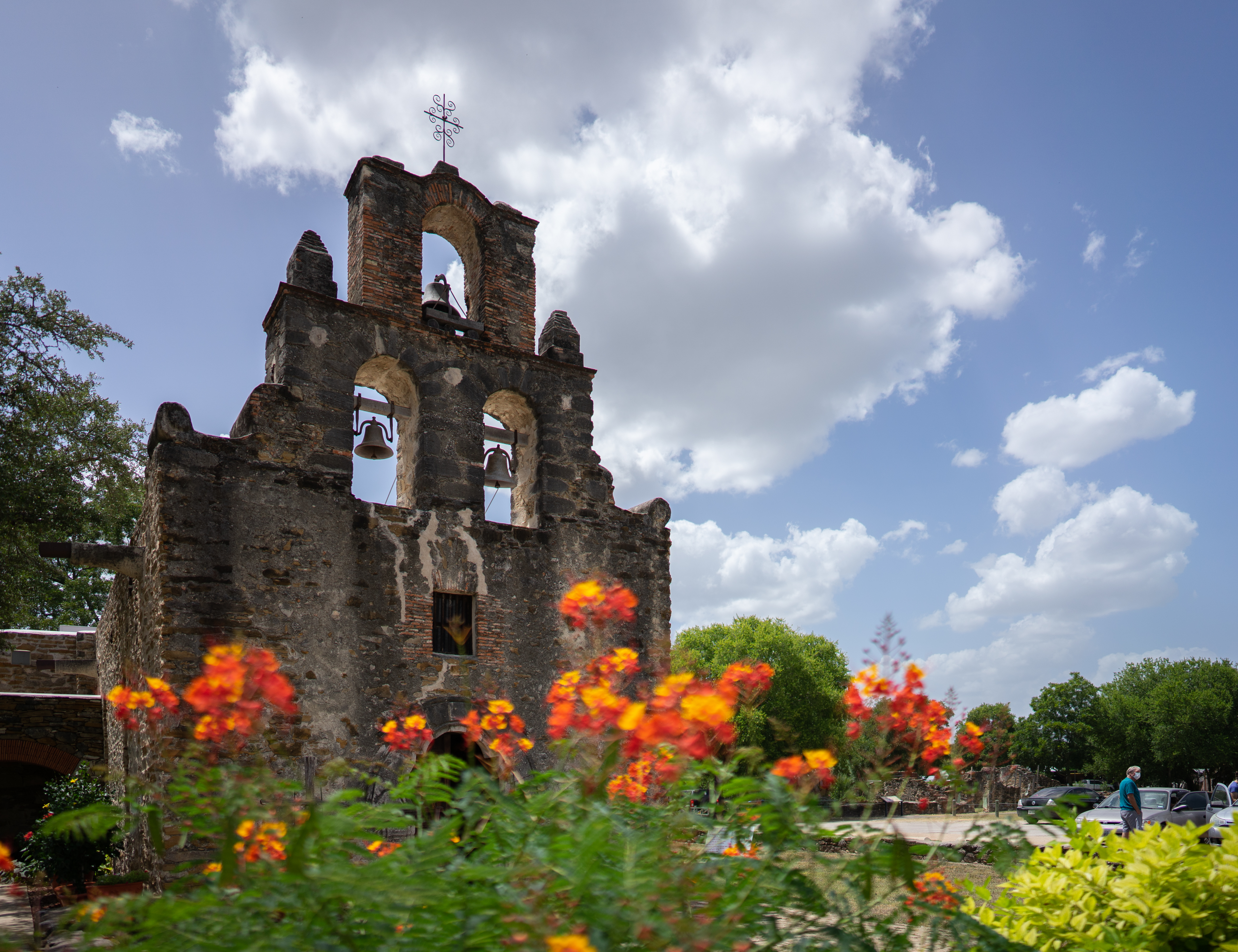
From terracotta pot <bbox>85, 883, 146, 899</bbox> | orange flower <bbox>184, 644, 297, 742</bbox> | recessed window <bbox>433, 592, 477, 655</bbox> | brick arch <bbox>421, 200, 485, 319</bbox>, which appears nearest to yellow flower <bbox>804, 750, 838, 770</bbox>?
orange flower <bbox>184, 644, 297, 742</bbox>

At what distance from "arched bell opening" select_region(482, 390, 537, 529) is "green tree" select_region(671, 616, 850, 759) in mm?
19830

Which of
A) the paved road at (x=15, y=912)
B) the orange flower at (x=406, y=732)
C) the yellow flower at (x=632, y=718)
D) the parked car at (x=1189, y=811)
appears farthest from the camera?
the parked car at (x=1189, y=811)

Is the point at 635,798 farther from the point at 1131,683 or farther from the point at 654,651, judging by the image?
the point at 1131,683

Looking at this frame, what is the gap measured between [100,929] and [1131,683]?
161 feet

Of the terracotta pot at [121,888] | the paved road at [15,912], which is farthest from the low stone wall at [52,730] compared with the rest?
the terracotta pot at [121,888]

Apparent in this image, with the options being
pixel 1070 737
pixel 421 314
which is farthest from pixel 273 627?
pixel 1070 737

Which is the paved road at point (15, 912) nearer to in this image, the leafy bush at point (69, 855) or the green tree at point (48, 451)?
the leafy bush at point (69, 855)

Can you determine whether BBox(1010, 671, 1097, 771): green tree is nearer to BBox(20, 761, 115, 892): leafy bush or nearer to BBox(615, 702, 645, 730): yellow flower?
BBox(20, 761, 115, 892): leafy bush

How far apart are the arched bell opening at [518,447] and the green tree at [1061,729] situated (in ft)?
122

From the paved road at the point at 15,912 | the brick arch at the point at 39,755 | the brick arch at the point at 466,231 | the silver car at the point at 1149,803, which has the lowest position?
the silver car at the point at 1149,803

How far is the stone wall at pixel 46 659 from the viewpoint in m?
16.6

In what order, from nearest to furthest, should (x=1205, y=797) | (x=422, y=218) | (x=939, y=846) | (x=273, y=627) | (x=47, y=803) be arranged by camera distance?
(x=939, y=846) → (x=273, y=627) → (x=422, y=218) → (x=47, y=803) → (x=1205, y=797)

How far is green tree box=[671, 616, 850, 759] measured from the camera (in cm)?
3216

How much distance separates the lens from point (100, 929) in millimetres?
1888
